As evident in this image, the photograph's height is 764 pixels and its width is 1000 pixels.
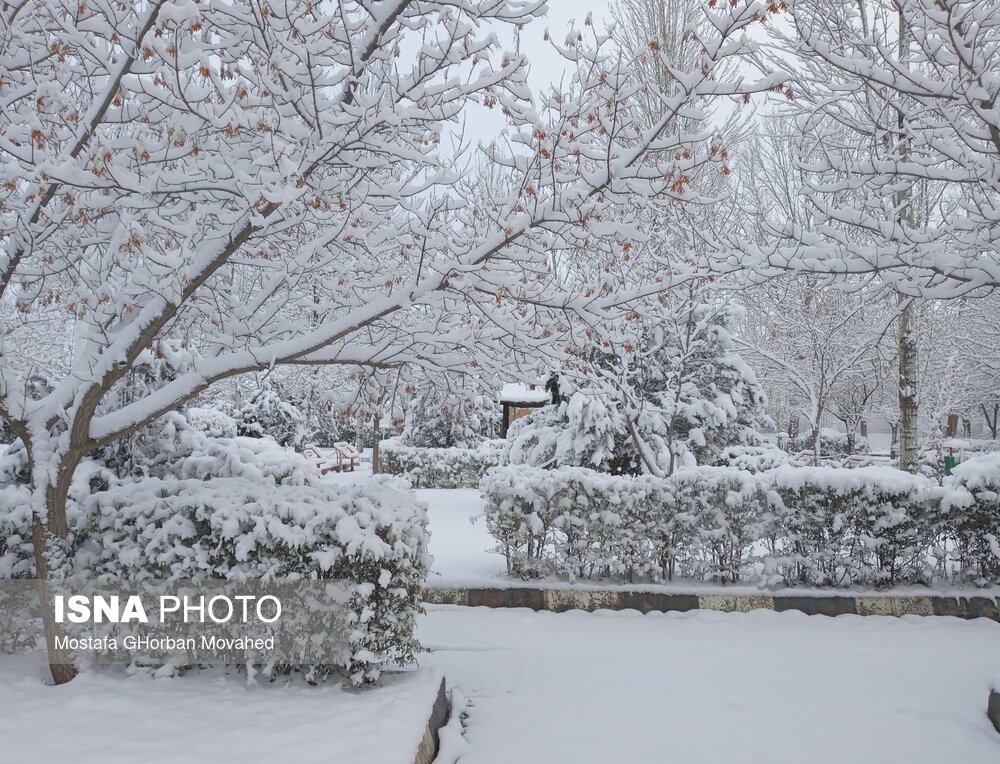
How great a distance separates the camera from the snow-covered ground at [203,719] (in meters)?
3.17

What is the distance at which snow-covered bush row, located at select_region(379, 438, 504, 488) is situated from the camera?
1869cm

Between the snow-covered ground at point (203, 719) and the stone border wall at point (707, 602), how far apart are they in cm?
269

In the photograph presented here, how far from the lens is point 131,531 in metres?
4.44

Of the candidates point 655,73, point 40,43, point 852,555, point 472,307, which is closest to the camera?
point 40,43

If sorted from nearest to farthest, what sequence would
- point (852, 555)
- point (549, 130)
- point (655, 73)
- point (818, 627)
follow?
point (549, 130)
point (818, 627)
point (852, 555)
point (655, 73)

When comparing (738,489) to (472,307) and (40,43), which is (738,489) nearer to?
(472,307)

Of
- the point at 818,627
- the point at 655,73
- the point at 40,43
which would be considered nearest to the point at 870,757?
the point at 818,627

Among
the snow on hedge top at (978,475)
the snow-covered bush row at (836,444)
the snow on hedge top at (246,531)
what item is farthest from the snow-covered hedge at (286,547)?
the snow-covered bush row at (836,444)

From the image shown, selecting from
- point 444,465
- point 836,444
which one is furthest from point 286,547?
point 836,444

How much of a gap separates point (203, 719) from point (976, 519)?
7088mm

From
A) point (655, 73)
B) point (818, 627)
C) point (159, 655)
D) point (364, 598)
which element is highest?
point (655, 73)

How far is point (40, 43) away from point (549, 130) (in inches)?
124

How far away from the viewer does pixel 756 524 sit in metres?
7.18

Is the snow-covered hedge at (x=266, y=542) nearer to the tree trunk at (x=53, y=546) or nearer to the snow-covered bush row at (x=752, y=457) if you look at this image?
the tree trunk at (x=53, y=546)
